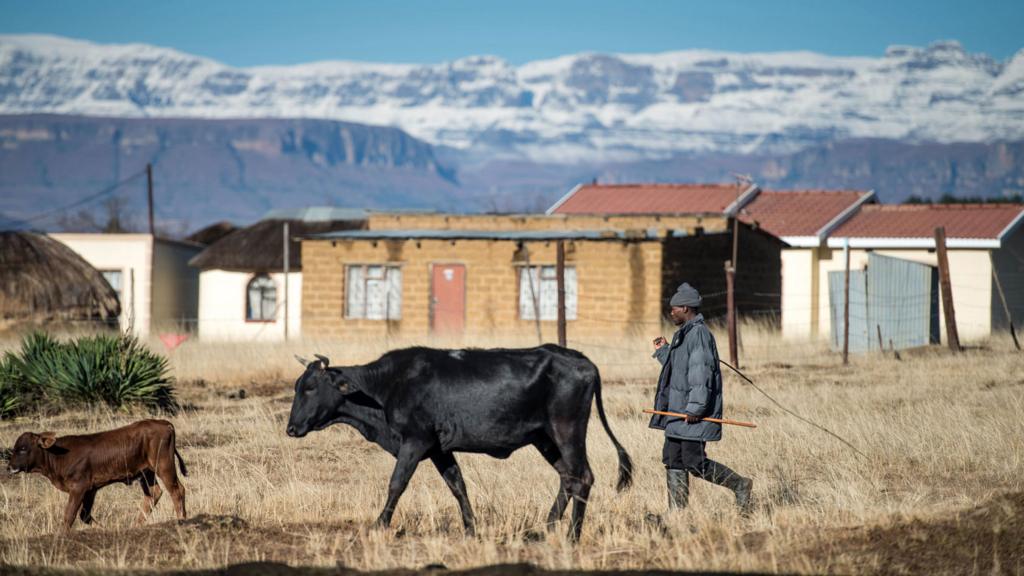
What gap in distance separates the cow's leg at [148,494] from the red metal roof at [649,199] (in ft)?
107

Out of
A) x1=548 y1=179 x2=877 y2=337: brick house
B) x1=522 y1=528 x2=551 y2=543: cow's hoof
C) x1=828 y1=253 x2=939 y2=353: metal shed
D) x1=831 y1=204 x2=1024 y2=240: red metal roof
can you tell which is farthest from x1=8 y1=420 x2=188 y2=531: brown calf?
x1=831 y1=204 x2=1024 y2=240: red metal roof

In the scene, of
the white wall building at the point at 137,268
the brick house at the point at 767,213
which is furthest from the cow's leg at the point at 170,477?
the white wall building at the point at 137,268

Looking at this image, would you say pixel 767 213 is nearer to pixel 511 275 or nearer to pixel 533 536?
pixel 511 275

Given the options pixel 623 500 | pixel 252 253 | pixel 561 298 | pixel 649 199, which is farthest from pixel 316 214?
pixel 623 500

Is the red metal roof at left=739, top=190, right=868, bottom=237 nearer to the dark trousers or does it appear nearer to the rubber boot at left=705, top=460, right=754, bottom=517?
the rubber boot at left=705, top=460, right=754, bottom=517

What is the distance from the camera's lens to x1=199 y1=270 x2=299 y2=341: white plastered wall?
3675cm

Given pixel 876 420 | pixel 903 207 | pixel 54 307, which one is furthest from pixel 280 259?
pixel 876 420

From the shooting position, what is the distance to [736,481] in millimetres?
10031

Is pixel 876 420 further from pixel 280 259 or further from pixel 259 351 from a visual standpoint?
pixel 280 259

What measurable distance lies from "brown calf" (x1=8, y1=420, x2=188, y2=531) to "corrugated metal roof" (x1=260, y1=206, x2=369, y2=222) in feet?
112

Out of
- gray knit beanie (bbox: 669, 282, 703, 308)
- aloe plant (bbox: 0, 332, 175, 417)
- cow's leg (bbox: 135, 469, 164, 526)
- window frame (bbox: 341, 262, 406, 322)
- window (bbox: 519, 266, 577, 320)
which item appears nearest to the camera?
gray knit beanie (bbox: 669, 282, 703, 308)

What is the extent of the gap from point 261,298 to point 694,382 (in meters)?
29.8

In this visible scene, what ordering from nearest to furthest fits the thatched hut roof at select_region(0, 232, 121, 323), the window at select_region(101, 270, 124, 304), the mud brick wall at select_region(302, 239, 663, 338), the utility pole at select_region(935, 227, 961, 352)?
the utility pole at select_region(935, 227, 961, 352) < the mud brick wall at select_region(302, 239, 663, 338) < the thatched hut roof at select_region(0, 232, 121, 323) < the window at select_region(101, 270, 124, 304)

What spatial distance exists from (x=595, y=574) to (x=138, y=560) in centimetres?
295
